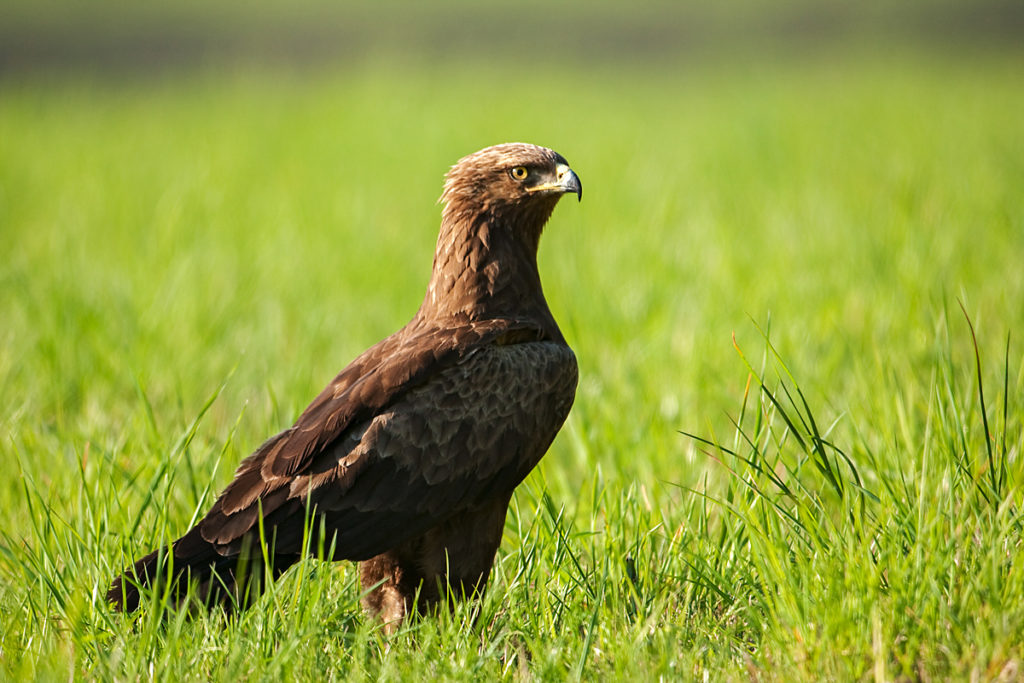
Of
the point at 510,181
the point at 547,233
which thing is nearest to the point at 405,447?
the point at 510,181

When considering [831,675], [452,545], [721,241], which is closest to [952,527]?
[831,675]

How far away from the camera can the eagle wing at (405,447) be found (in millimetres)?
3002

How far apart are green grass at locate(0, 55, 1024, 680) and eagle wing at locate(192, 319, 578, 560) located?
6.9 inches

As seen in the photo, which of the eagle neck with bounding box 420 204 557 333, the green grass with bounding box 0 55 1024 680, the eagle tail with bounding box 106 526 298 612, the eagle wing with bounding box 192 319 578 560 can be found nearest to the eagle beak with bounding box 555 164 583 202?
the eagle neck with bounding box 420 204 557 333

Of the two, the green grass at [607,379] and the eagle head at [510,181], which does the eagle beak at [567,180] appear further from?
the green grass at [607,379]

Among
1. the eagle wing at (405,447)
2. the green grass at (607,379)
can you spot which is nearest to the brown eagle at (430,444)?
the eagle wing at (405,447)

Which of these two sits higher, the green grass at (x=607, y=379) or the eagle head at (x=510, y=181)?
the eagle head at (x=510, y=181)

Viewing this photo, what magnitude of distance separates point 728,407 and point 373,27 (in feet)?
85.7

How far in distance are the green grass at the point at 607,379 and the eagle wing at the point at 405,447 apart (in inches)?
6.9

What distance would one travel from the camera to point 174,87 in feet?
61.7

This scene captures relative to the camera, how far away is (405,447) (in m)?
3.08

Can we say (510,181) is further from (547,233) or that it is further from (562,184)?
(547,233)

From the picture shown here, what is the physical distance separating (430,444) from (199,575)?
0.74m

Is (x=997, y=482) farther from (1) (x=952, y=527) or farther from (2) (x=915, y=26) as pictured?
(2) (x=915, y=26)
